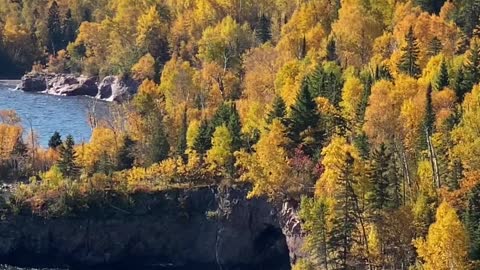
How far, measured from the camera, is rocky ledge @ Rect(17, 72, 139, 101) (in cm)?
16975

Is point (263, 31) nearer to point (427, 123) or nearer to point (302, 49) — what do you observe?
point (302, 49)

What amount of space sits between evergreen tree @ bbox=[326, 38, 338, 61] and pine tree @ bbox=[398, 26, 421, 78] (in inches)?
658

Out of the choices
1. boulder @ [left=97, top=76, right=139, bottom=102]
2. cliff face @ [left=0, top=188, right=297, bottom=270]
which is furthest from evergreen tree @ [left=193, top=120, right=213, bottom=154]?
→ boulder @ [left=97, top=76, right=139, bottom=102]

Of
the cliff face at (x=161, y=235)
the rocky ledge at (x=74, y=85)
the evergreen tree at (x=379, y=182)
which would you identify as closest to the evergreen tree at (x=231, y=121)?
the cliff face at (x=161, y=235)

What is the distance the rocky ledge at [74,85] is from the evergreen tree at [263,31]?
97.1 ft

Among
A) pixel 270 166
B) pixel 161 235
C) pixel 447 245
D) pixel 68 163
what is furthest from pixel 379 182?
pixel 68 163

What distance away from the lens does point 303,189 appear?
82938mm

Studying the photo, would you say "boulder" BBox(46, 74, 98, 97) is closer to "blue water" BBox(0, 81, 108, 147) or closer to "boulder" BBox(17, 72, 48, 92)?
"boulder" BBox(17, 72, 48, 92)

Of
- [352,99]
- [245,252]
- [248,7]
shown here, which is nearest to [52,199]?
[245,252]

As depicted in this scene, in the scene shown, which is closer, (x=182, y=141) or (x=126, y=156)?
(x=182, y=141)

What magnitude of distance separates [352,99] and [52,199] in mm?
29375

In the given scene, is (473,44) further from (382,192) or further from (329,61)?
(382,192)

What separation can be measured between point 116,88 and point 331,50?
62.9 m

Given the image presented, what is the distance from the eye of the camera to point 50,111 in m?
155
